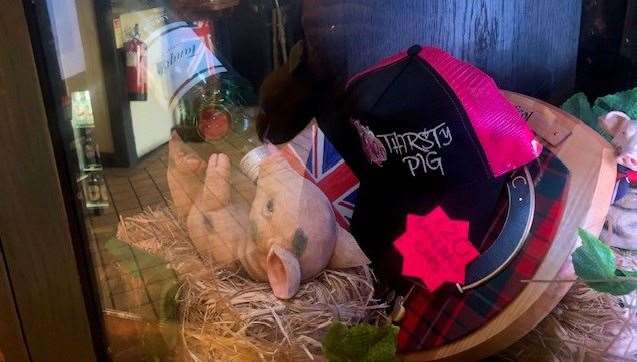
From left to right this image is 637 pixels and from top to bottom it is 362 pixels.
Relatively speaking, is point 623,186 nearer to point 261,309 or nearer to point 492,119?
point 492,119

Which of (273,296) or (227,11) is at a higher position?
(227,11)

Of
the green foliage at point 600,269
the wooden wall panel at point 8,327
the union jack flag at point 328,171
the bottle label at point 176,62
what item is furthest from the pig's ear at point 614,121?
the wooden wall panel at point 8,327

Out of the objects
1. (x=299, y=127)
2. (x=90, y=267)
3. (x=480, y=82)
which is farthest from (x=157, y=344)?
(x=480, y=82)

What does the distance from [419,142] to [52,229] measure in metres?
0.36

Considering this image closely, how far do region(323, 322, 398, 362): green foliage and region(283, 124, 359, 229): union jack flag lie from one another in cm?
10

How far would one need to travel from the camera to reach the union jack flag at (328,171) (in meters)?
0.56

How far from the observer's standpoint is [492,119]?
1.72ft

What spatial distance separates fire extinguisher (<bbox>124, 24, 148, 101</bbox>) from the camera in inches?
21.9

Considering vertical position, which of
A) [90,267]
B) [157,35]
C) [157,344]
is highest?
[157,35]

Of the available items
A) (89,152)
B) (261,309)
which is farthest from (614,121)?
(89,152)

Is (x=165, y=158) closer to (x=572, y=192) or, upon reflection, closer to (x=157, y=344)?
(x=157, y=344)

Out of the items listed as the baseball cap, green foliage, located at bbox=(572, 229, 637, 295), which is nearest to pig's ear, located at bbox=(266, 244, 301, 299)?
the baseball cap

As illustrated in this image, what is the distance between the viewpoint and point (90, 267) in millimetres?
624

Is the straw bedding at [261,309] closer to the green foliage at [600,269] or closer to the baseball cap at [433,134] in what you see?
the baseball cap at [433,134]
